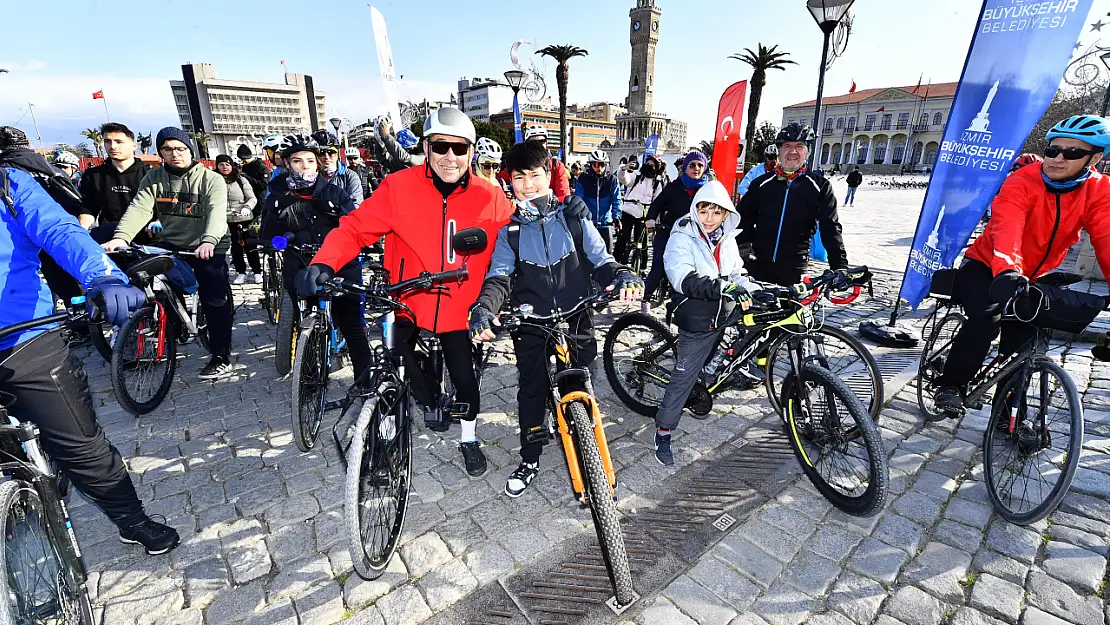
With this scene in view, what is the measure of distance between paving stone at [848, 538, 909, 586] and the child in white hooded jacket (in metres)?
1.37

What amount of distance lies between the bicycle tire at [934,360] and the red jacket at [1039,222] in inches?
30.5

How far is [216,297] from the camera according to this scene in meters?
5.04

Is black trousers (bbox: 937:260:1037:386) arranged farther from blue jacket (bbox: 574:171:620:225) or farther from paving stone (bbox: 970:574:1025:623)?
blue jacket (bbox: 574:171:620:225)

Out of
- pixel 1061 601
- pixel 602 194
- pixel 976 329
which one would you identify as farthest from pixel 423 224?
pixel 602 194

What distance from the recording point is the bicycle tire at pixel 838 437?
287 centimetres

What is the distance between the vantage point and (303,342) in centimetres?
371

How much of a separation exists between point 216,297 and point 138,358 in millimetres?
859

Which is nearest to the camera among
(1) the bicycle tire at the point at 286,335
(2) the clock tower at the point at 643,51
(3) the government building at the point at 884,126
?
(1) the bicycle tire at the point at 286,335

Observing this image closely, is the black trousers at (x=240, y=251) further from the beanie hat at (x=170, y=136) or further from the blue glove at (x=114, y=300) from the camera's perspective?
the blue glove at (x=114, y=300)

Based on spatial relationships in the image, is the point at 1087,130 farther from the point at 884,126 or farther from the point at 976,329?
the point at 884,126

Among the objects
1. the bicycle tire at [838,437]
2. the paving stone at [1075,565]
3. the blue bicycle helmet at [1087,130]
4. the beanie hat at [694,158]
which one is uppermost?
the blue bicycle helmet at [1087,130]

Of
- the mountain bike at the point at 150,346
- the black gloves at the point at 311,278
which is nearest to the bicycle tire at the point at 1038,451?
the black gloves at the point at 311,278

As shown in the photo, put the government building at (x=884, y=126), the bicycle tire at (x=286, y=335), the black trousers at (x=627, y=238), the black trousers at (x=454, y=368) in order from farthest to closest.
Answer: the government building at (x=884, y=126), the black trousers at (x=627, y=238), the bicycle tire at (x=286, y=335), the black trousers at (x=454, y=368)

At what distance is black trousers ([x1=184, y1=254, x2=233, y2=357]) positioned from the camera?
4.93 meters
